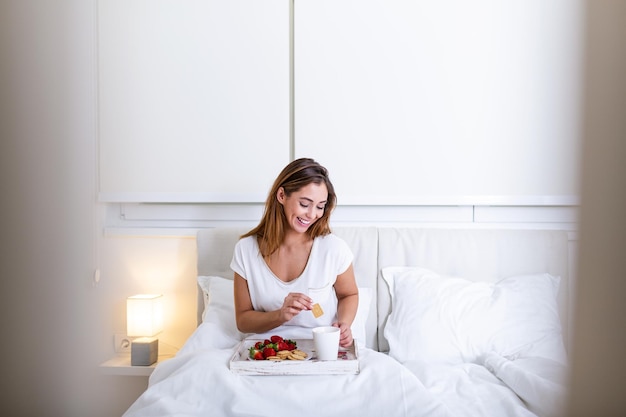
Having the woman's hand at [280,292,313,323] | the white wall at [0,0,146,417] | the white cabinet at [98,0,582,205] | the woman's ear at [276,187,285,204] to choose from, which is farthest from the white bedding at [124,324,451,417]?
the white cabinet at [98,0,582,205]

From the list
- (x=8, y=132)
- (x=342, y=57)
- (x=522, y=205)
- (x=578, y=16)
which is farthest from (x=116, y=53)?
(x=578, y=16)

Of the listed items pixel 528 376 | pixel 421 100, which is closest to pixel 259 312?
pixel 528 376

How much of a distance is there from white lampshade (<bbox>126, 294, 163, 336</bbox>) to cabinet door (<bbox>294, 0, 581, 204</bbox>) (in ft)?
2.80

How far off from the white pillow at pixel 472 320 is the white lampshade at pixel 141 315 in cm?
92

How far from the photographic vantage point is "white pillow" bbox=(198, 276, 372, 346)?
182 cm

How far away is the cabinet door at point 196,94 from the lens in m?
2.15

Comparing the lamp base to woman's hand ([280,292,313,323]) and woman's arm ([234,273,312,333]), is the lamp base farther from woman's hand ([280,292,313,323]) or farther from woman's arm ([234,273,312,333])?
woman's hand ([280,292,313,323])

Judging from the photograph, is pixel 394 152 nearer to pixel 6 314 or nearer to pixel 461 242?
pixel 461 242

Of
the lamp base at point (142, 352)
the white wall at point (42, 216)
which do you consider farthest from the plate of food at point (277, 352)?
the white wall at point (42, 216)

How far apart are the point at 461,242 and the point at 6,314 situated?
176 centimetres

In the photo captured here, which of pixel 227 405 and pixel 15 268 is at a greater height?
pixel 15 268

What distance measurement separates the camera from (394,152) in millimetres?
2129

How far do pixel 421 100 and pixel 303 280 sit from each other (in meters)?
0.91

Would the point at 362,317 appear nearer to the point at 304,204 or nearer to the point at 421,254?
the point at 421,254
